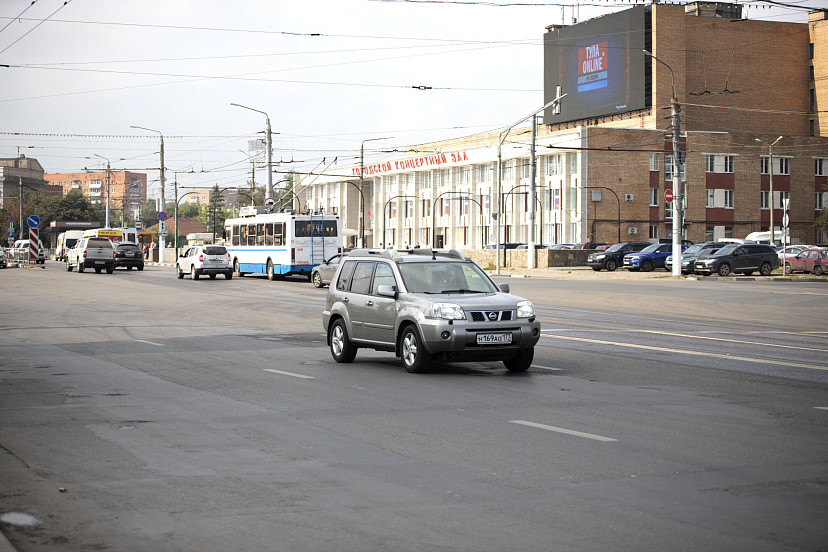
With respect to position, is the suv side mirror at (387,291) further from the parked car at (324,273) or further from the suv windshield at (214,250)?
the suv windshield at (214,250)

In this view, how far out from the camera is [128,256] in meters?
62.1

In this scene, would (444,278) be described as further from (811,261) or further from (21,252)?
(21,252)

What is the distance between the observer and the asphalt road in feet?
18.3

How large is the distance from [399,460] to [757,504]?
8.73ft

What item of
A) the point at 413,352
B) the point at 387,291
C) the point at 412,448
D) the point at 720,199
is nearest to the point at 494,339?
the point at 413,352

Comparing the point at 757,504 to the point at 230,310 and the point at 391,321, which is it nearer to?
the point at 391,321

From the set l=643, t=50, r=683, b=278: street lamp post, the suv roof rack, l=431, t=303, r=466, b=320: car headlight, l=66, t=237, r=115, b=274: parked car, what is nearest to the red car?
l=643, t=50, r=683, b=278: street lamp post

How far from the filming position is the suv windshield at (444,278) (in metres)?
13.3

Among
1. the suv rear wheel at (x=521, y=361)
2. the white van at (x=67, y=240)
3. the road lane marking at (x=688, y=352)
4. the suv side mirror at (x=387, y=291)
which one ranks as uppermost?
the white van at (x=67, y=240)

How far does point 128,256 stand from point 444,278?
52.0 m

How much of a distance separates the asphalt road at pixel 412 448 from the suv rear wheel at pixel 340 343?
24cm

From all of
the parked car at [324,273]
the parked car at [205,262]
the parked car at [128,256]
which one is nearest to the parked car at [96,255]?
the parked car at [128,256]

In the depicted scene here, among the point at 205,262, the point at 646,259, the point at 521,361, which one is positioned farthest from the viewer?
the point at 646,259

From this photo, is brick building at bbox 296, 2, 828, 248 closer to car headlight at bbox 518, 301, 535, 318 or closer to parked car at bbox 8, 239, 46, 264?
parked car at bbox 8, 239, 46, 264
